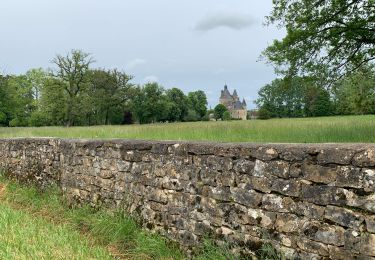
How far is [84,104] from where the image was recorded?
56.2 metres

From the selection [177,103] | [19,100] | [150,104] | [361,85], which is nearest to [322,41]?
[361,85]

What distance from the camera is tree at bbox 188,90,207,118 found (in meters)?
98.4

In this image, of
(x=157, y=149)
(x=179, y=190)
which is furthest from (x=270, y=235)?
(x=157, y=149)

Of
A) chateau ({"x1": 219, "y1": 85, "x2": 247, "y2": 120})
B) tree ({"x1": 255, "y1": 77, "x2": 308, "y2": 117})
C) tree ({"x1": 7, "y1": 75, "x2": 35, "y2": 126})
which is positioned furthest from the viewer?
chateau ({"x1": 219, "y1": 85, "x2": 247, "y2": 120})

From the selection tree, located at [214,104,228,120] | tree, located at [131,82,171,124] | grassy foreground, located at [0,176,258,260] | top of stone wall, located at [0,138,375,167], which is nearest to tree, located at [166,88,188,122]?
tree, located at [131,82,171,124]

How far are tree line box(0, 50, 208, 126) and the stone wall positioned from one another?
41.7 meters

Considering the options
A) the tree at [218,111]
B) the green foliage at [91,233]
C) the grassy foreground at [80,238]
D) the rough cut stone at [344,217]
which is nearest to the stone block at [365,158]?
the rough cut stone at [344,217]

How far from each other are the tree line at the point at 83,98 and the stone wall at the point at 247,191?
4169 centimetres

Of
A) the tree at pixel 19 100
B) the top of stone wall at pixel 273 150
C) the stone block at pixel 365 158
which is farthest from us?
the tree at pixel 19 100

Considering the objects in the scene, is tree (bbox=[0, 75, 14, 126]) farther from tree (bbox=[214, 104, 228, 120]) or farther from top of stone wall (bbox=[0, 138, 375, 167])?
tree (bbox=[214, 104, 228, 120])

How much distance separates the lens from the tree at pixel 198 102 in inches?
3873

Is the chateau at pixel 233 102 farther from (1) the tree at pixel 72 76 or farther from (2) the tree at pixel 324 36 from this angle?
(2) the tree at pixel 324 36

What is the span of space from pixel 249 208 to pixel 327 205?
3.19 ft

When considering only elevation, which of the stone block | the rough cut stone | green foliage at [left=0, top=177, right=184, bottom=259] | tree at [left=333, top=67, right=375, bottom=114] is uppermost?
tree at [left=333, top=67, right=375, bottom=114]
